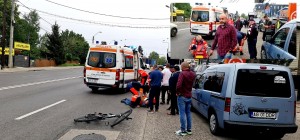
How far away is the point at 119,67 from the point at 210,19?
5042 mm

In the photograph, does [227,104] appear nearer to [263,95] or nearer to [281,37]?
[263,95]

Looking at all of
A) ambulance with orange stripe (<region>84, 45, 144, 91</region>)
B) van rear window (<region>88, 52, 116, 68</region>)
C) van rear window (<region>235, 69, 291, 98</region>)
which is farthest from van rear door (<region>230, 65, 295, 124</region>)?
van rear window (<region>88, 52, 116, 68</region>)

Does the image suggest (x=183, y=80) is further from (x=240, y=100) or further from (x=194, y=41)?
(x=194, y=41)

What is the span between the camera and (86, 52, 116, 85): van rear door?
15062 mm

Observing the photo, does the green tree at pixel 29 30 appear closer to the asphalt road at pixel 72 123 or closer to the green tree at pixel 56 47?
the green tree at pixel 56 47

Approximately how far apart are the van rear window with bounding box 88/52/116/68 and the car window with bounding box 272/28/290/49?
7999 mm

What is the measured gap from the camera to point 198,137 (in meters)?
7.36

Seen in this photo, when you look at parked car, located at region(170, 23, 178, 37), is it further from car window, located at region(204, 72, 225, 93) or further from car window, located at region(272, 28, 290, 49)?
car window, located at region(272, 28, 290, 49)

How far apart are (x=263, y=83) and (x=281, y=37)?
106 inches

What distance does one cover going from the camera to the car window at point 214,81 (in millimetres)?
7599

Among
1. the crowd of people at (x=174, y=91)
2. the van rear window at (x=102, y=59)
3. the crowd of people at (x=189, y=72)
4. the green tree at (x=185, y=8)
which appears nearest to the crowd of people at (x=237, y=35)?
the crowd of people at (x=189, y=72)

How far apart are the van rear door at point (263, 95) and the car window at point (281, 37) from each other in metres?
2.30

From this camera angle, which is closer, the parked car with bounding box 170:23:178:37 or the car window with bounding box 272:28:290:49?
the car window with bounding box 272:28:290:49

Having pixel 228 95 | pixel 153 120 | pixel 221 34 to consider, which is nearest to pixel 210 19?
pixel 221 34
